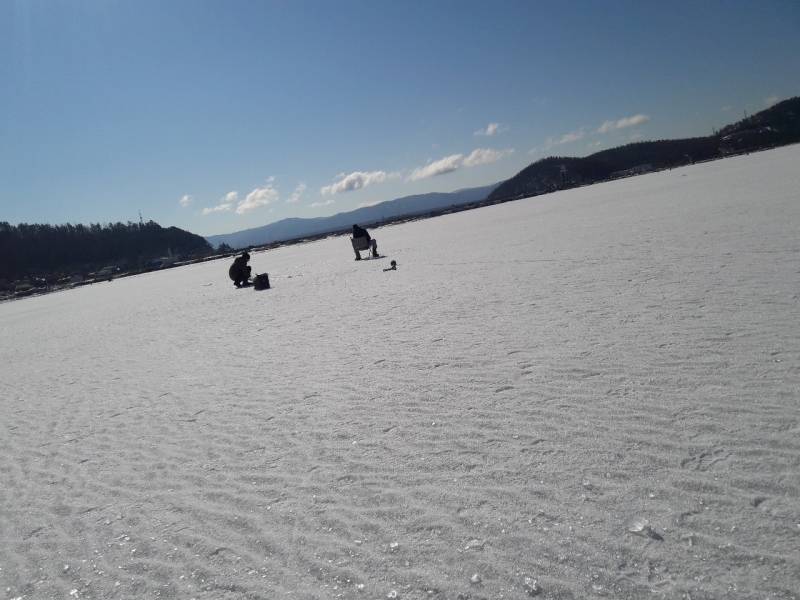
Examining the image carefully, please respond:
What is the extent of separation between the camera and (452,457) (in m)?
3.98

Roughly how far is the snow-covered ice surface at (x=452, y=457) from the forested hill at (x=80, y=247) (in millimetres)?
122890

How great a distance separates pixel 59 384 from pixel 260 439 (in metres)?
6.60

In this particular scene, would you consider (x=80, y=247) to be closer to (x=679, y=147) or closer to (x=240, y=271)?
(x=240, y=271)

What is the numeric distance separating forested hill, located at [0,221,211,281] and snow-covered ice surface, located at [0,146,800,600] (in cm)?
12289

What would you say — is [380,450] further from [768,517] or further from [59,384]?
[59,384]

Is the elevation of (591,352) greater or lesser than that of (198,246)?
lesser

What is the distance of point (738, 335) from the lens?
18.0 feet

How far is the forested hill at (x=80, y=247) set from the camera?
125 meters

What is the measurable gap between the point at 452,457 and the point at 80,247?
16288cm

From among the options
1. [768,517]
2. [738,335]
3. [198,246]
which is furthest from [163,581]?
[198,246]

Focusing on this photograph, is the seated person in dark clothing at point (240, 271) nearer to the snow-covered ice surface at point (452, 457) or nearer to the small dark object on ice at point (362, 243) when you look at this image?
the small dark object on ice at point (362, 243)

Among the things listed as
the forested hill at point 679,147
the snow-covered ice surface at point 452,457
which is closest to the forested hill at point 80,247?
the forested hill at point 679,147

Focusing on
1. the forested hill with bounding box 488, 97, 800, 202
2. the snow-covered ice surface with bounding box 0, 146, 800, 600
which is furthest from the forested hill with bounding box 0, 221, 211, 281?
the snow-covered ice surface with bounding box 0, 146, 800, 600

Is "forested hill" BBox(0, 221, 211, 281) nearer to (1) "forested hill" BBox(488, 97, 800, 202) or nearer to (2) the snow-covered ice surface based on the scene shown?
(1) "forested hill" BBox(488, 97, 800, 202)
